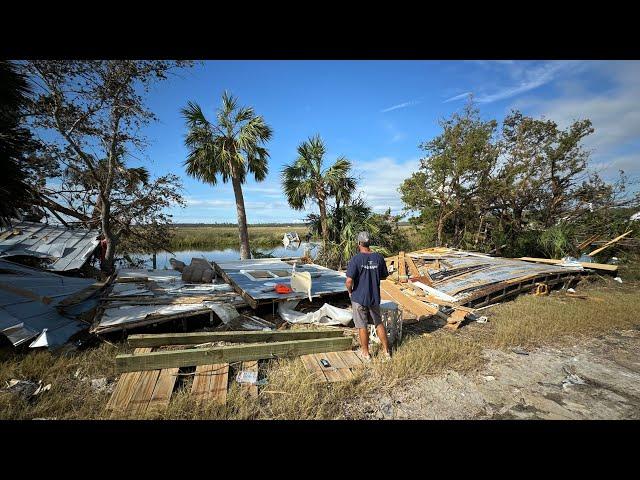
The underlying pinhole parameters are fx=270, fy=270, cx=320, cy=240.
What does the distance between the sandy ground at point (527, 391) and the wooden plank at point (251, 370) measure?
4.10ft

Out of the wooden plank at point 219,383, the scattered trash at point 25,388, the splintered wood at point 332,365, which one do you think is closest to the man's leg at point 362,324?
the splintered wood at point 332,365

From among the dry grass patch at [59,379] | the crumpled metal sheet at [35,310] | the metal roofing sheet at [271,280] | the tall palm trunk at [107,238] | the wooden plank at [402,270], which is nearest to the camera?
the dry grass patch at [59,379]

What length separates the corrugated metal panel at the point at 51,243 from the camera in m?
8.16

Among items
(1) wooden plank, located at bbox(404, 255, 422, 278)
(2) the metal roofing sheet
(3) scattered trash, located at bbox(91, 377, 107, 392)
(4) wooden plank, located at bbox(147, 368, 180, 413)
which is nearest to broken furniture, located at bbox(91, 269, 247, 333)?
(2) the metal roofing sheet

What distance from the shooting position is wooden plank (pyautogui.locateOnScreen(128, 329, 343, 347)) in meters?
4.73

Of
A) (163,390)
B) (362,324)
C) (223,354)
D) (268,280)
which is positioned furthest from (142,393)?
(268,280)

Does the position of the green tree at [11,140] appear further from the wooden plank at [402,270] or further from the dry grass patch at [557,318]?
the wooden plank at [402,270]

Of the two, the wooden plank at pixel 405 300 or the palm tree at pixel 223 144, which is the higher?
the palm tree at pixel 223 144

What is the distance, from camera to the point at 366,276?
4539mm

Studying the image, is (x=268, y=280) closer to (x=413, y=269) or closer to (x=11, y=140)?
(x=413, y=269)

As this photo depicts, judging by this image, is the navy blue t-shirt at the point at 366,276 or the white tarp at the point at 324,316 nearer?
the navy blue t-shirt at the point at 366,276
